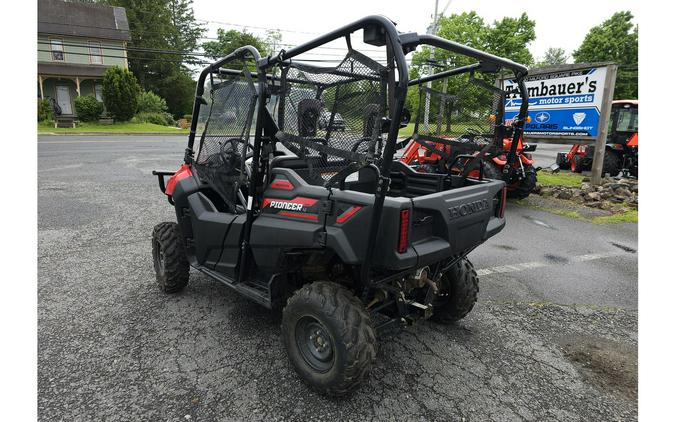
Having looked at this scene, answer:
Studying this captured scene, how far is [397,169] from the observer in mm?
3680

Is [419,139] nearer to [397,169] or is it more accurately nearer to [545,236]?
[397,169]

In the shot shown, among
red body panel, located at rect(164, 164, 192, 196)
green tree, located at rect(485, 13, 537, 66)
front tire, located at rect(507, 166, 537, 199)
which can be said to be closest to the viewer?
red body panel, located at rect(164, 164, 192, 196)

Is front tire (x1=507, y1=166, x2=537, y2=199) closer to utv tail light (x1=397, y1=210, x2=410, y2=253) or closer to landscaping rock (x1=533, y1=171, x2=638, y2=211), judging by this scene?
landscaping rock (x1=533, y1=171, x2=638, y2=211)

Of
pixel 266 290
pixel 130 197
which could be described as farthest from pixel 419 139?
pixel 130 197

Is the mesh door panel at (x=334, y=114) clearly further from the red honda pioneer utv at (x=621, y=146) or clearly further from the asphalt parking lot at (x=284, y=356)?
the red honda pioneer utv at (x=621, y=146)

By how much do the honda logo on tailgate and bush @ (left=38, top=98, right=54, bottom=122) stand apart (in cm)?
3188

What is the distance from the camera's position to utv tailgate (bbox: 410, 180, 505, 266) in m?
2.43

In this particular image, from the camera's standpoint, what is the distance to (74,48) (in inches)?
1330

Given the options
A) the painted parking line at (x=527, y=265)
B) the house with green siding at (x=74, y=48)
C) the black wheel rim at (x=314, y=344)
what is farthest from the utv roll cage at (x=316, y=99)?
the house with green siding at (x=74, y=48)

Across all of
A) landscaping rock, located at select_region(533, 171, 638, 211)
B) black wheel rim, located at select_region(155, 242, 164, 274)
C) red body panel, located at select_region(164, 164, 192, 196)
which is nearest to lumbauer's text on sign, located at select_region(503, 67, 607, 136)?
landscaping rock, located at select_region(533, 171, 638, 211)

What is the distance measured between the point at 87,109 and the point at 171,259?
30141mm

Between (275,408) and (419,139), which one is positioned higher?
(419,139)

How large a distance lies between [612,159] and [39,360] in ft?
48.2

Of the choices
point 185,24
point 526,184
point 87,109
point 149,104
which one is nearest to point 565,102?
point 526,184
